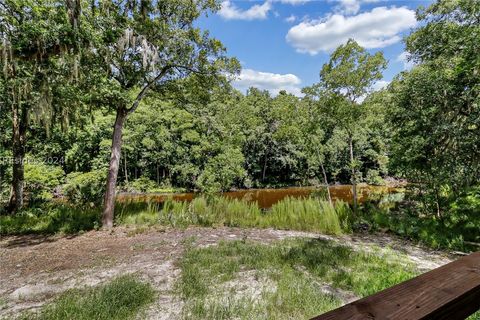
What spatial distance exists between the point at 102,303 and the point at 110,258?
1.92 m

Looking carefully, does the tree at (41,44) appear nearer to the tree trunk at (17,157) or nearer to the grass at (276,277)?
the tree trunk at (17,157)

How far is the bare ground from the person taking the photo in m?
2.93

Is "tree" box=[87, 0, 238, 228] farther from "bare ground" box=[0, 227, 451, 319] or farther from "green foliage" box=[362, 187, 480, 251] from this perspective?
"green foliage" box=[362, 187, 480, 251]

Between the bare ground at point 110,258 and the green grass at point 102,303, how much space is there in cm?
18

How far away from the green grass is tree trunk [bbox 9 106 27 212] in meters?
6.41

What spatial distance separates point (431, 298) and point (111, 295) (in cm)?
293

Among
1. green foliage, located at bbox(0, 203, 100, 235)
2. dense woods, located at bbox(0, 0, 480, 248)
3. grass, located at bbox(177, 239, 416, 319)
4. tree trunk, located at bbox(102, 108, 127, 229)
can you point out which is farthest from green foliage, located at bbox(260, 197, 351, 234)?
green foliage, located at bbox(0, 203, 100, 235)

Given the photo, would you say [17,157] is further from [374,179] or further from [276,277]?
[374,179]

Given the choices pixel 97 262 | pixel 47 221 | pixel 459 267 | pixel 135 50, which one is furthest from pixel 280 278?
pixel 47 221

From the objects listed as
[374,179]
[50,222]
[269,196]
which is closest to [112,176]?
[50,222]

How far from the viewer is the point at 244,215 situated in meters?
7.15

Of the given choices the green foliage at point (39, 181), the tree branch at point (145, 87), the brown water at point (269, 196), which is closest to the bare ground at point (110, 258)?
the green foliage at point (39, 181)

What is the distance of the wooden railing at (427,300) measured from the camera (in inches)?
22.4

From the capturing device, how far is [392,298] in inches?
24.4
